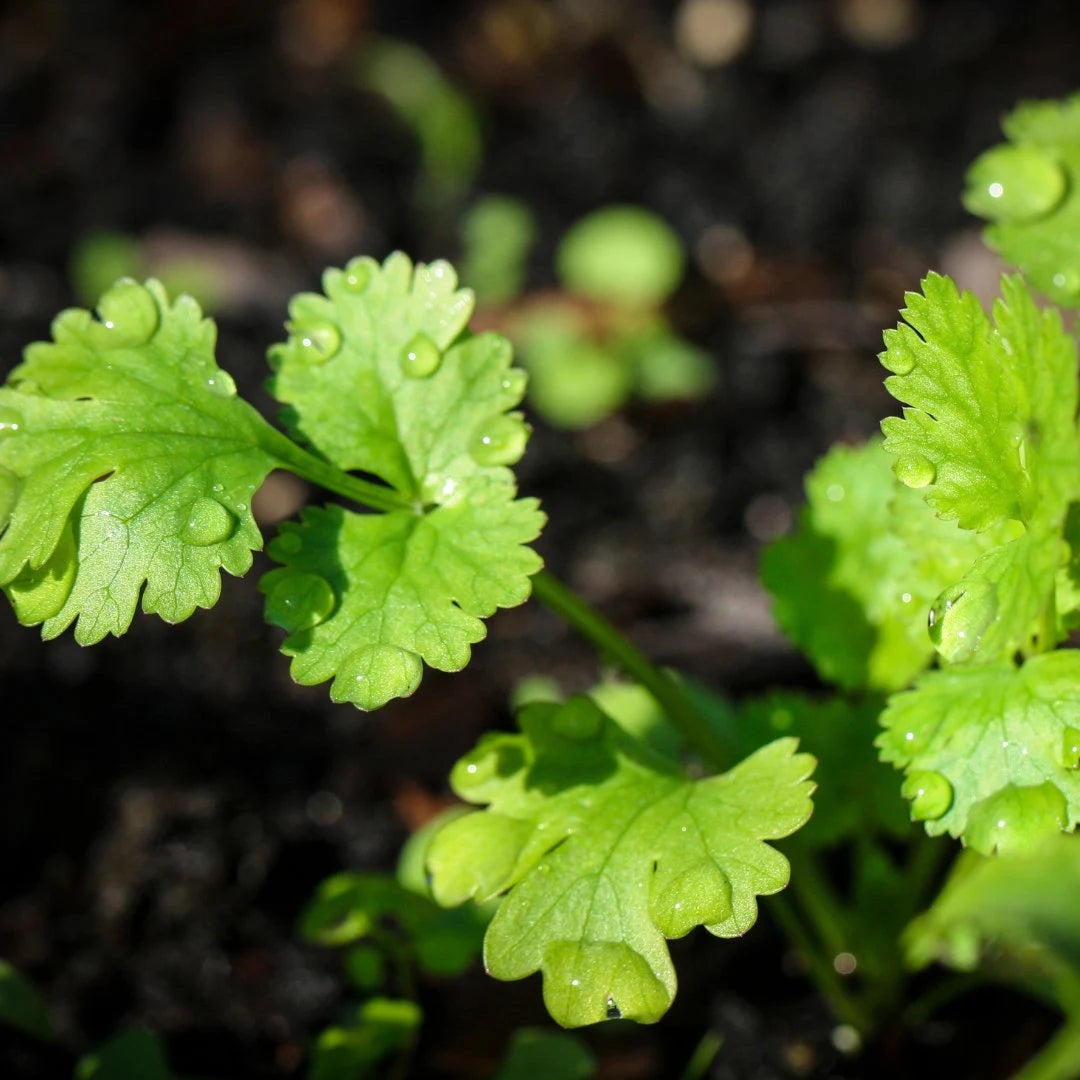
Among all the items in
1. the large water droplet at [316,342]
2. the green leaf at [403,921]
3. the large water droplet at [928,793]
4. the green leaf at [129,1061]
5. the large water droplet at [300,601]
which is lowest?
the green leaf at [129,1061]

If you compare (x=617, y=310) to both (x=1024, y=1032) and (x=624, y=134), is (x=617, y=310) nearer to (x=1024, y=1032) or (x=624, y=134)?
(x=624, y=134)

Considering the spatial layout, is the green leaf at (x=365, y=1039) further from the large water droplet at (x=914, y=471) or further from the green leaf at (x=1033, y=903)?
the large water droplet at (x=914, y=471)

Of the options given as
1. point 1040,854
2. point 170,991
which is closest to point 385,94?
point 170,991

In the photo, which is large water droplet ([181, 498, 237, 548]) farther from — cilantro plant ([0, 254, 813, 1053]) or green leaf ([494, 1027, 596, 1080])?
green leaf ([494, 1027, 596, 1080])

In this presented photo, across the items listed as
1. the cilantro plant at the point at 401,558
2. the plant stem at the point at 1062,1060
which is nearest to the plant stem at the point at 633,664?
the cilantro plant at the point at 401,558

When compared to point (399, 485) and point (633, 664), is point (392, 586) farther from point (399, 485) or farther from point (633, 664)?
point (633, 664)

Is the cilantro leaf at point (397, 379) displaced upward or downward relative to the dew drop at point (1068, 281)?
downward
